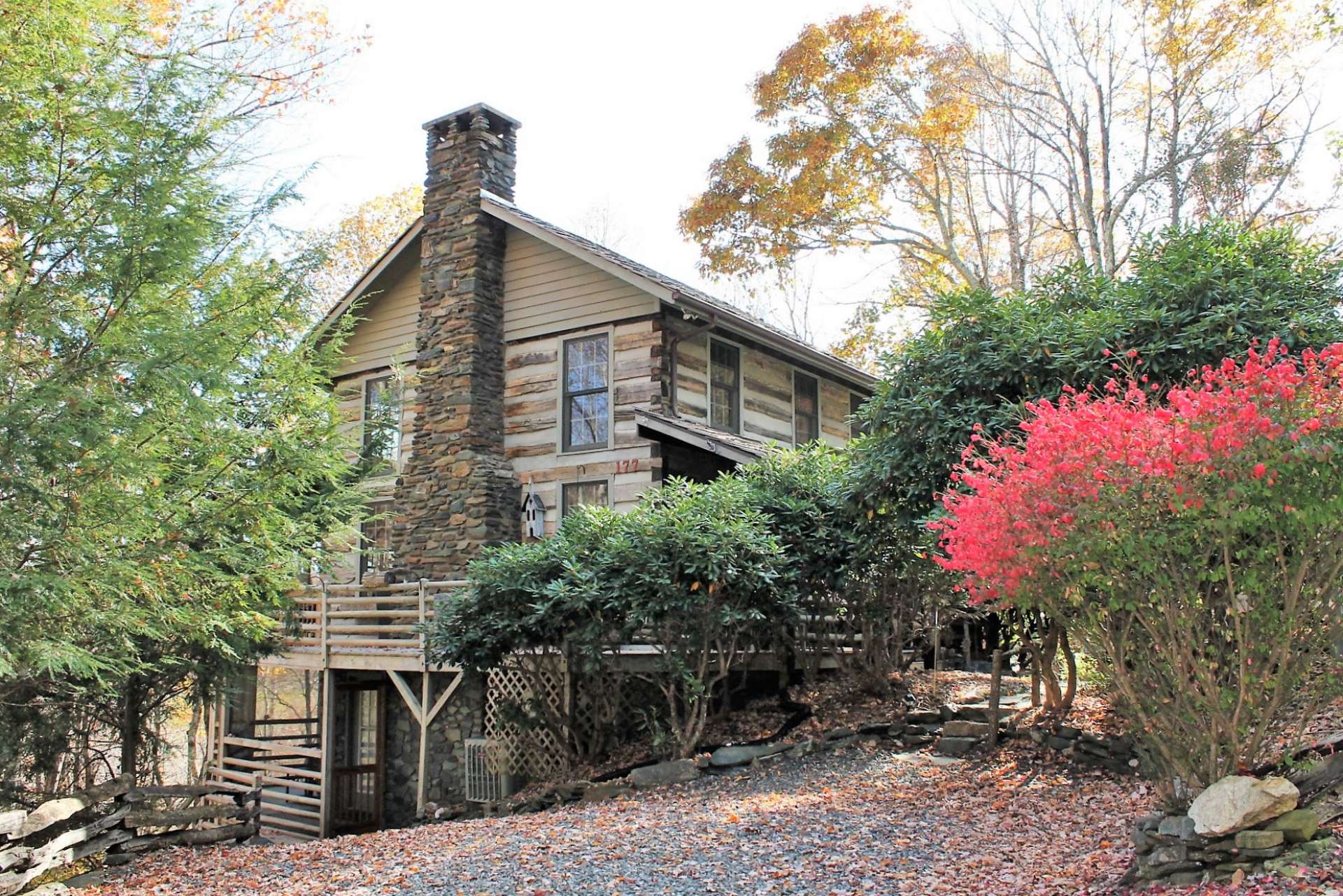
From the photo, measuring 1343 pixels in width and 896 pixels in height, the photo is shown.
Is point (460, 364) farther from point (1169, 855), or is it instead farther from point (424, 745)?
point (1169, 855)

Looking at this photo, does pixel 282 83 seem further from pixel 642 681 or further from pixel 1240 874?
pixel 1240 874

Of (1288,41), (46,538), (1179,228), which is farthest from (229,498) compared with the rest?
(1288,41)

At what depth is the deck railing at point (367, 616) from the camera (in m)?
15.1

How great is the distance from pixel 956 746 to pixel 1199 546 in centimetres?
579

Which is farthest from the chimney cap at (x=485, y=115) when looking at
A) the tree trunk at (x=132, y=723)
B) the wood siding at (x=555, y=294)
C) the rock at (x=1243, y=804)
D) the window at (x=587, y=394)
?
Answer: the rock at (x=1243, y=804)

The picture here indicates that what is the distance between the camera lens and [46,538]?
700cm

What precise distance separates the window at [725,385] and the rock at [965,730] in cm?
→ 722

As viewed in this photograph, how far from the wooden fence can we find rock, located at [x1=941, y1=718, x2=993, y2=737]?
24.0 ft

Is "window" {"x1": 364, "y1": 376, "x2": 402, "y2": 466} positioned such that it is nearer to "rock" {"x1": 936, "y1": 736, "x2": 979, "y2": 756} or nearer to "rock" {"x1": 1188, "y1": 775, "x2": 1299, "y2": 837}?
"rock" {"x1": 936, "y1": 736, "x2": 979, "y2": 756}

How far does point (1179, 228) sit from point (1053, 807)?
5866 millimetres

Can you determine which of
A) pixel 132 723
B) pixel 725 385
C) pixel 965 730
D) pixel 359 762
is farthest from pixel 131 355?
pixel 359 762

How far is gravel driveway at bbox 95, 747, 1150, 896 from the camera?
678 cm

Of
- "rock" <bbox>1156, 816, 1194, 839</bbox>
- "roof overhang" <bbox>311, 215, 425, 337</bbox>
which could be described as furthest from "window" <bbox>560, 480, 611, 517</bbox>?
"rock" <bbox>1156, 816, 1194, 839</bbox>

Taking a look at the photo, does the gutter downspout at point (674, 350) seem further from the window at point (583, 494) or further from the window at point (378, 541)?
the window at point (378, 541)
